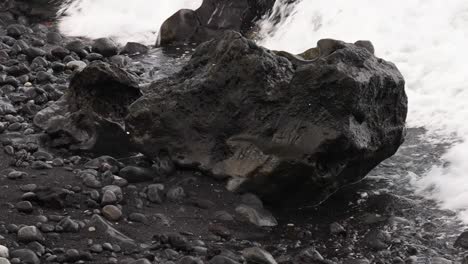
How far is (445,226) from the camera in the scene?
6.04 meters

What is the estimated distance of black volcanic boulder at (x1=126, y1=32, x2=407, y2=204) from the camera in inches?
247

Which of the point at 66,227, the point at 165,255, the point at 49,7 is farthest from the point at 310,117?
the point at 49,7

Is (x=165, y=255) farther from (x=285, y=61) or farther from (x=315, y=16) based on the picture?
(x=315, y=16)

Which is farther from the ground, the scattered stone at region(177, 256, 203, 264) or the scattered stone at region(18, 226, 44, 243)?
the scattered stone at region(177, 256, 203, 264)

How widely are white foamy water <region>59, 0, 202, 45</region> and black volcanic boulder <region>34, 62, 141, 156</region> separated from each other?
172 inches

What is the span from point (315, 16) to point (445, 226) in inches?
225

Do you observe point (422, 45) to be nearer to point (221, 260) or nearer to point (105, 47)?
point (105, 47)

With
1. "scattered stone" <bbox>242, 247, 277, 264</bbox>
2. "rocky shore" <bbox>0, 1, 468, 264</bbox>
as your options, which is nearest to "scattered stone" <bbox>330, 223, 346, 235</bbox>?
"rocky shore" <bbox>0, 1, 468, 264</bbox>

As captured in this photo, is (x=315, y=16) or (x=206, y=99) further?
(x=315, y=16)

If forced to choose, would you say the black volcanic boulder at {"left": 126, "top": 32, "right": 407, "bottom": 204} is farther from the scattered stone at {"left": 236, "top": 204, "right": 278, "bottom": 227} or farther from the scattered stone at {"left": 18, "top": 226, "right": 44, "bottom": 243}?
the scattered stone at {"left": 18, "top": 226, "right": 44, "bottom": 243}

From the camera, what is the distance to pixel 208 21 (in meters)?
11.7

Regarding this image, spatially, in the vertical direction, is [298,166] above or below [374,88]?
below

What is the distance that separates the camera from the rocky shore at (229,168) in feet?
18.0

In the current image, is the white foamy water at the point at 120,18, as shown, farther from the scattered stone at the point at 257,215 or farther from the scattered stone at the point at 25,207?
the scattered stone at the point at 25,207
